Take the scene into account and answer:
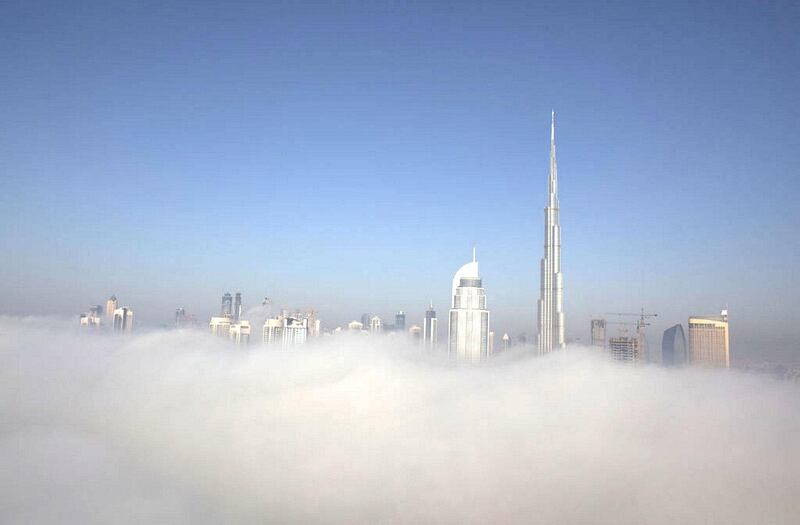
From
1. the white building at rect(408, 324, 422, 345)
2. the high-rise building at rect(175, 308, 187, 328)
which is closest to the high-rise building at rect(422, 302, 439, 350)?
the white building at rect(408, 324, 422, 345)

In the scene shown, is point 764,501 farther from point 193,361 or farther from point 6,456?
point 193,361

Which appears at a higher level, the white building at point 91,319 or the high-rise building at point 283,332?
the white building at point 91,319

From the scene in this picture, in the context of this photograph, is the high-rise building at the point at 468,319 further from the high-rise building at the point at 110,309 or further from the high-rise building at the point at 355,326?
the high-rise building at the point at 110,309

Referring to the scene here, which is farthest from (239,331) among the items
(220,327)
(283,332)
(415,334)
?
(415,334)

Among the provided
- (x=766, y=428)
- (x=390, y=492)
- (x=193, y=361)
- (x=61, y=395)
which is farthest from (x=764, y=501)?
(x=61, y=395)

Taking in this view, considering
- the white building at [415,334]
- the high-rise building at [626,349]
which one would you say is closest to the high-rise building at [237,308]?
the white building at [415,334]

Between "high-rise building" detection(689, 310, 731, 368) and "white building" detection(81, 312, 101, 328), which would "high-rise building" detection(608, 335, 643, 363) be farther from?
"white building" detection(81, 312, 101, 328)

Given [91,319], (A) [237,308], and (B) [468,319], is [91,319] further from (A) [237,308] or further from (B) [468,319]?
(B) [468,319]
